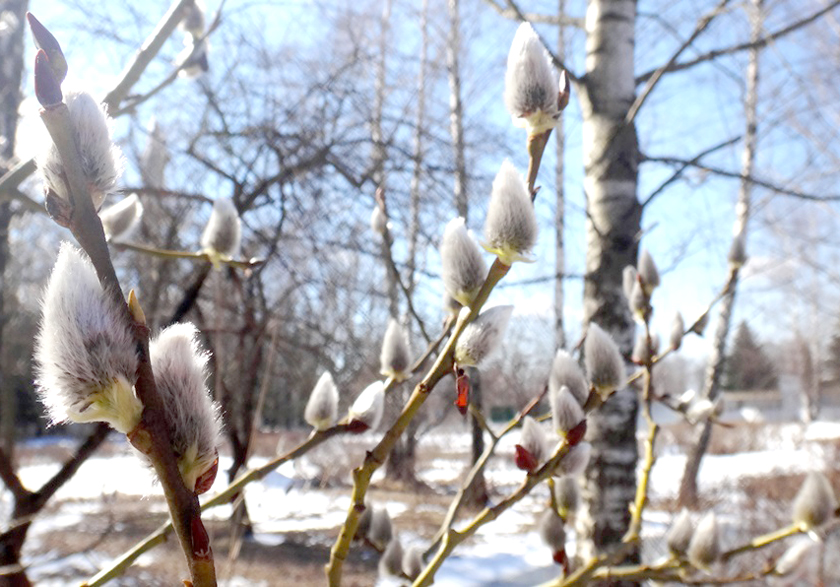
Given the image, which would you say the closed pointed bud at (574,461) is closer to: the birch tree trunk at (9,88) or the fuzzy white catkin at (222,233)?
the fuzzy white catkin at (222,233)

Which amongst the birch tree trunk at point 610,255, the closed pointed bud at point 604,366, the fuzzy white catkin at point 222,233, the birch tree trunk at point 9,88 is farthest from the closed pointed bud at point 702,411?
the birch tree trunk at point 9,88

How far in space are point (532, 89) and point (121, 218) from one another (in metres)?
0.64

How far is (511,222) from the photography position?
0.46 m

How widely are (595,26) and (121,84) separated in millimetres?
1517

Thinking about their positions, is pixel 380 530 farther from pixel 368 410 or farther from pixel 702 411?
pixel 702 411

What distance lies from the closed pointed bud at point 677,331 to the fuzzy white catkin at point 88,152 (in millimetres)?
914

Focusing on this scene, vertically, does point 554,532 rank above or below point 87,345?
below

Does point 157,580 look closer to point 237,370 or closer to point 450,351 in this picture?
point 237,370

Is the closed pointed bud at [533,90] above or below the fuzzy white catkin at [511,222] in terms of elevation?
above

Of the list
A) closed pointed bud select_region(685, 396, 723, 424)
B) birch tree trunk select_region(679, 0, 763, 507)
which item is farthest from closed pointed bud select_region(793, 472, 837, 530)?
birch tree trunk select_region(679, 0, 763, 507)

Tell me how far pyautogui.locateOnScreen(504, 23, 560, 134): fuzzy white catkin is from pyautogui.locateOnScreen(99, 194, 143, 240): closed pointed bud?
0.60m

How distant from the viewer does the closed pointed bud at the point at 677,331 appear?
107 cm

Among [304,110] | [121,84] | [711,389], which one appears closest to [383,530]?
[121,84]

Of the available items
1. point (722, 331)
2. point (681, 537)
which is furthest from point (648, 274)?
point (722, 331)
